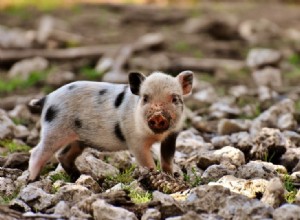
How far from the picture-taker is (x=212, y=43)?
15.8 meters

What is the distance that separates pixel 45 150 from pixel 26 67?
658 centimetres

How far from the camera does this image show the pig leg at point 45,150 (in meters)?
7.03

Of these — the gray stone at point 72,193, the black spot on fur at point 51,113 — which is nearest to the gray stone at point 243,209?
the gray stone at point 72,193

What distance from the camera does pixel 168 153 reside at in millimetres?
6914

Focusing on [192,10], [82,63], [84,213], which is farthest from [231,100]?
[192,10]

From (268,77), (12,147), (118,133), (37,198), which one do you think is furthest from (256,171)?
(268,77)

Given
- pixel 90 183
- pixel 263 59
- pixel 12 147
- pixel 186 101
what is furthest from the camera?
pixel 263 59

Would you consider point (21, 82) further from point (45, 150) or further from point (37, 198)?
point (37, 198)

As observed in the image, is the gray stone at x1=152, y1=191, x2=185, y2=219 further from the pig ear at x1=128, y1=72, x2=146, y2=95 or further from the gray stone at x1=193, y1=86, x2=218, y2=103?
the gray stone at x1=193, y1=86, x2=218, y2=103

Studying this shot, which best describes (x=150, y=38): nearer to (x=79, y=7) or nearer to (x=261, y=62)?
(x=261, y=62)

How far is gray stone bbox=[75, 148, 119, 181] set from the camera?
6.98m

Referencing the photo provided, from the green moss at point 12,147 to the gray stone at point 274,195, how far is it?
3408mm

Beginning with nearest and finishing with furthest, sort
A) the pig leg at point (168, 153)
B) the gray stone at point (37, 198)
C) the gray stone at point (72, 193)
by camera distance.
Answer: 1. the gray stone at point (37, 198)
2. the gray stone at point (72, 193)
3. the pig leg at point (168, 153)

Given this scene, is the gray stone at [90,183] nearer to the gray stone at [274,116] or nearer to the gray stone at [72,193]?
the gray stone at [72,193]
